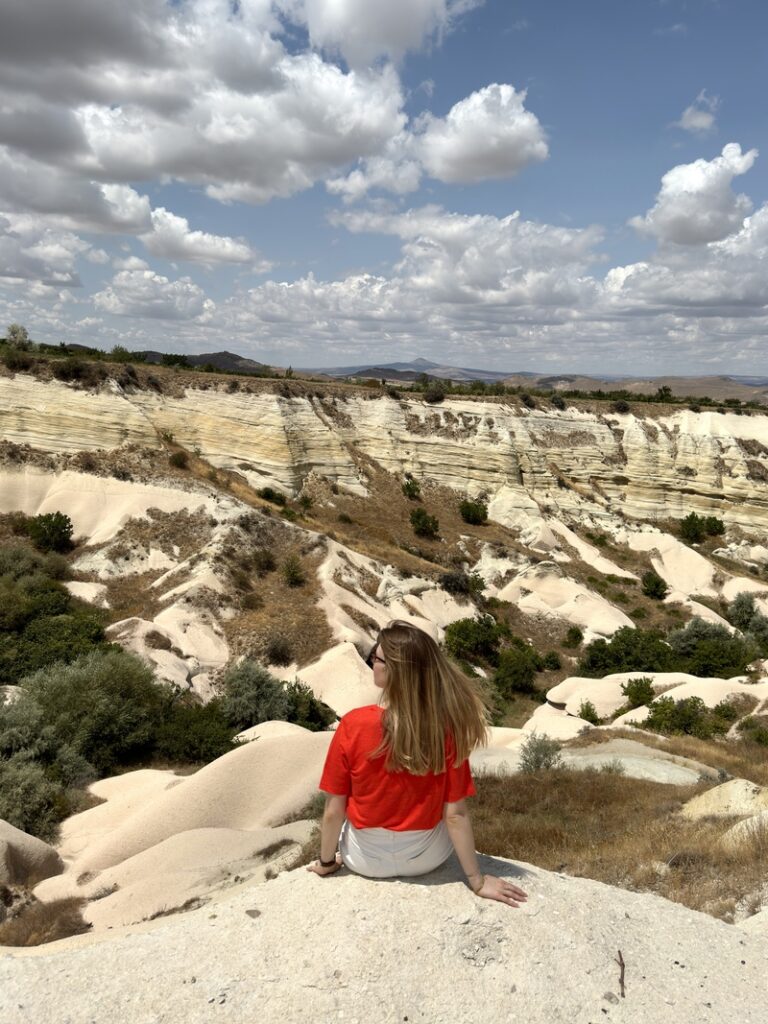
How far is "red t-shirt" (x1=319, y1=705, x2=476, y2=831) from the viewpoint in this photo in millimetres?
4273

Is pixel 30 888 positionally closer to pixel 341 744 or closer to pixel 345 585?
pixel 341 744

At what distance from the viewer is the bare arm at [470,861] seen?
433 centimetres

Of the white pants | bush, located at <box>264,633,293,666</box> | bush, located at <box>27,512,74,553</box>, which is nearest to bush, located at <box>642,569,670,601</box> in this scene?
bush, located at <box>264,633,293,666</box>

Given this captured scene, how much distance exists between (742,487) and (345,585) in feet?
134

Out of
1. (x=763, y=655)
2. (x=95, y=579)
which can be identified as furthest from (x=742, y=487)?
(x=95, y=579)

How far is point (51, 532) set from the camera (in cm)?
3002

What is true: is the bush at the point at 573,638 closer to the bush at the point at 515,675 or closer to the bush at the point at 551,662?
the bush at the point at 551,662

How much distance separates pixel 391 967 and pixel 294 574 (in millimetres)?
25110

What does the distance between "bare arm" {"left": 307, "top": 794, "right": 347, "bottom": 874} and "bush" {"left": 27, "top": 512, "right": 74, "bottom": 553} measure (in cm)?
2924

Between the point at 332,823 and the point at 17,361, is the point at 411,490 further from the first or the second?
the point at 332,823

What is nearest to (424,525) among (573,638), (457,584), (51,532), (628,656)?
(457,584)

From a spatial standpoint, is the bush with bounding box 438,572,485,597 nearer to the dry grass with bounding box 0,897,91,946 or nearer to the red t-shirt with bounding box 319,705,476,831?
the dry grass with bounding box 0,897,91,946

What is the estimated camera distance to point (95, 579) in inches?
1111

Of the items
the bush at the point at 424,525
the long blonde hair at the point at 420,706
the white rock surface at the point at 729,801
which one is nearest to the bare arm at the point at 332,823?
the long blonde hair at the point at 420,706
